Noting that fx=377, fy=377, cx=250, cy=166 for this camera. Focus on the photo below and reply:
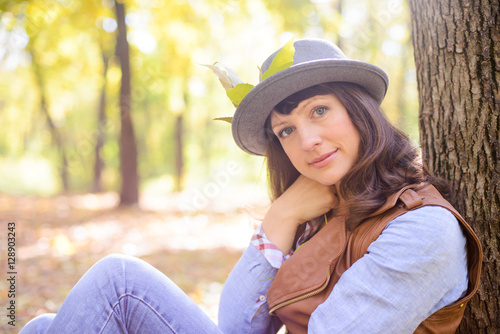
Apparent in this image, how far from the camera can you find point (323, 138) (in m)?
1.62

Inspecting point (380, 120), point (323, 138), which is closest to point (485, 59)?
point (380, 120)

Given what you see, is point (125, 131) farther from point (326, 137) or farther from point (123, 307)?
point (326, 137)

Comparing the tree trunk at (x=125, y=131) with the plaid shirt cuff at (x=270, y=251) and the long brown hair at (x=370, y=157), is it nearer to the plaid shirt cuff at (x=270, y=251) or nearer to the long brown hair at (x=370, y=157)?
the plaid shirt cuff at (x=270, y=251)

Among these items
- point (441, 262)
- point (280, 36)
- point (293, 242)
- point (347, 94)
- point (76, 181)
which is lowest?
→ point (76, 181)

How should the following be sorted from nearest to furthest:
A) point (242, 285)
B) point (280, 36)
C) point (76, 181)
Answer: point (242, 285) → point (280, 36) → point (76, 181)

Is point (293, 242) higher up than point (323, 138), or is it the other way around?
point (323, 138)

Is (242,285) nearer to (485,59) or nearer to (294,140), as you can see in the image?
(294,140)

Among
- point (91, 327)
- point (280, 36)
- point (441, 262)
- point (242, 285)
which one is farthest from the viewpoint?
point (280, 36)

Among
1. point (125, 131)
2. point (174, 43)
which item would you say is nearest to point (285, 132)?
point (125, 131)

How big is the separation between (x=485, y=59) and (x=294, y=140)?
948mm

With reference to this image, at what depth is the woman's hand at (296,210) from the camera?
1.90 m

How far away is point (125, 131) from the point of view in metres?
8.76

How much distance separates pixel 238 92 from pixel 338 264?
0.91 m

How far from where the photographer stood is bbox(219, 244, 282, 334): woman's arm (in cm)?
189
